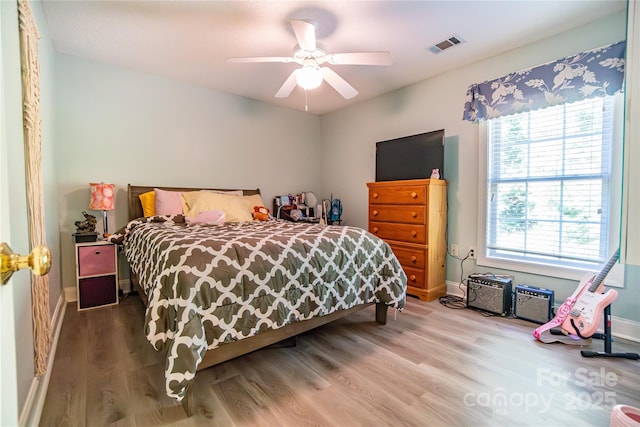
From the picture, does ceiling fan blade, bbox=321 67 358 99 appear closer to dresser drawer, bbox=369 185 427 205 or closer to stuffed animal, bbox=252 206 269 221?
dresser drawer, bbox=369 185 427 205

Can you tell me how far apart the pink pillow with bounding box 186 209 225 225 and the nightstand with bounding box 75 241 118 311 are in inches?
32.2

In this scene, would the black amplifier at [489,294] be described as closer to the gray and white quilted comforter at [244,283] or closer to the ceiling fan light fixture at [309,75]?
the gray and white quilted comforter at [244,283]

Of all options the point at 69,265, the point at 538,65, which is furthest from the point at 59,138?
the point at 538,65

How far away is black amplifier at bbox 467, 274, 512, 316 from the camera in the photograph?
2688 mm

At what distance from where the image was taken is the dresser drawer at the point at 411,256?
3.12 m

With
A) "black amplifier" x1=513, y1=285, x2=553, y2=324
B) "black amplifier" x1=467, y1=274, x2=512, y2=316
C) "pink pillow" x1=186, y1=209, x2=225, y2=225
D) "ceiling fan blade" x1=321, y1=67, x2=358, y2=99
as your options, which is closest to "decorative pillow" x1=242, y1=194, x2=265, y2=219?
"pink pillow" x1=186, y1=209, x2=225, y2=225

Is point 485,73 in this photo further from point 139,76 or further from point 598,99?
point 139,76

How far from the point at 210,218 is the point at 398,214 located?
6.51 feet

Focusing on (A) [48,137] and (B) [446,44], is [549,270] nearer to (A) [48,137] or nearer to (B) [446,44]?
(B) [446,44]

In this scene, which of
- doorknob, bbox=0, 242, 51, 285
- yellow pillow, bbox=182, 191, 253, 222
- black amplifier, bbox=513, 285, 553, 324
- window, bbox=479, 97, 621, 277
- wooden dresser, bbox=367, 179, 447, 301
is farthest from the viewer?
yellow pillow, bbox=182, 191, 253, 222

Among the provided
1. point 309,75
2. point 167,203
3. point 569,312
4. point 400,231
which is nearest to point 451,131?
point 400,231

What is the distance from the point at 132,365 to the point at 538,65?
391 centimetres

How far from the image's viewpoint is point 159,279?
1544 millimetres

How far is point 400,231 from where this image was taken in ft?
10.9
